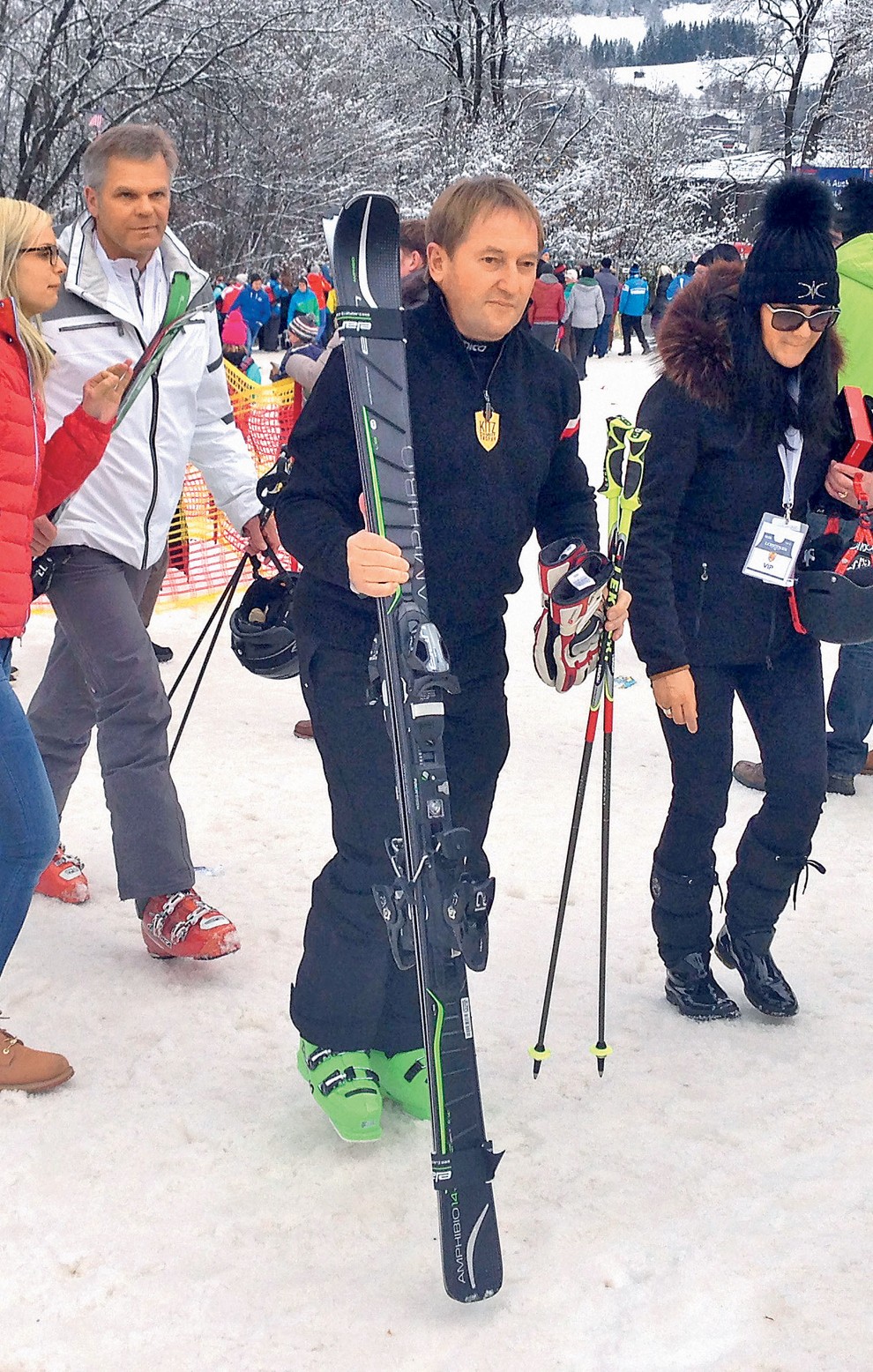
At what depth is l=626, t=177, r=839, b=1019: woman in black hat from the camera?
10.6ft

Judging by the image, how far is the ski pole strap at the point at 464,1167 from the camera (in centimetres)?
243

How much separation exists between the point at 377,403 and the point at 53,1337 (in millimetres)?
1745

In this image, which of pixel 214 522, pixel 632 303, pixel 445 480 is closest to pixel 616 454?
pixel 445 480

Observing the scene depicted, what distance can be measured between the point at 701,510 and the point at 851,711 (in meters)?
2.43

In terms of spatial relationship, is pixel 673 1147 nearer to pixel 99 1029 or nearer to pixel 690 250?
pixel 99 1029

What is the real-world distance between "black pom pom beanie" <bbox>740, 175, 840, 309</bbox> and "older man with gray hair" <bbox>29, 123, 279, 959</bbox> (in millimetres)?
1446

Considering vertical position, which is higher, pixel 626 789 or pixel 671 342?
pixel 671 342

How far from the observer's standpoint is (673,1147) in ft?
9.81

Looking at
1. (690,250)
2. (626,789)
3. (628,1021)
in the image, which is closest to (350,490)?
(628,1021)

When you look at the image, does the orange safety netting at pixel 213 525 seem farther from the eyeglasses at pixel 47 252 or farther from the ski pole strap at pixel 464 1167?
the ski pole strap at pixel 464 1167

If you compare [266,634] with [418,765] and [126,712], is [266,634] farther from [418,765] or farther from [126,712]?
[418,765]

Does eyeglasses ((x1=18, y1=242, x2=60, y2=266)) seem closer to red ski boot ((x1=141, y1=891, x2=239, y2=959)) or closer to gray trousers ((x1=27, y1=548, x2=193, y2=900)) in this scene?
gray trousers ((x1=27, y1=548, x2=193, y2=900))

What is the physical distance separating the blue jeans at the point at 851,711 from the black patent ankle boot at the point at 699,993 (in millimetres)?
2082

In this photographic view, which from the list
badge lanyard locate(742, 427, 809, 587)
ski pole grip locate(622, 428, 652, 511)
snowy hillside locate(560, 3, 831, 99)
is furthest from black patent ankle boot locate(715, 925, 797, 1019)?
snowy hillside locate(560, 3, 831, 99)
